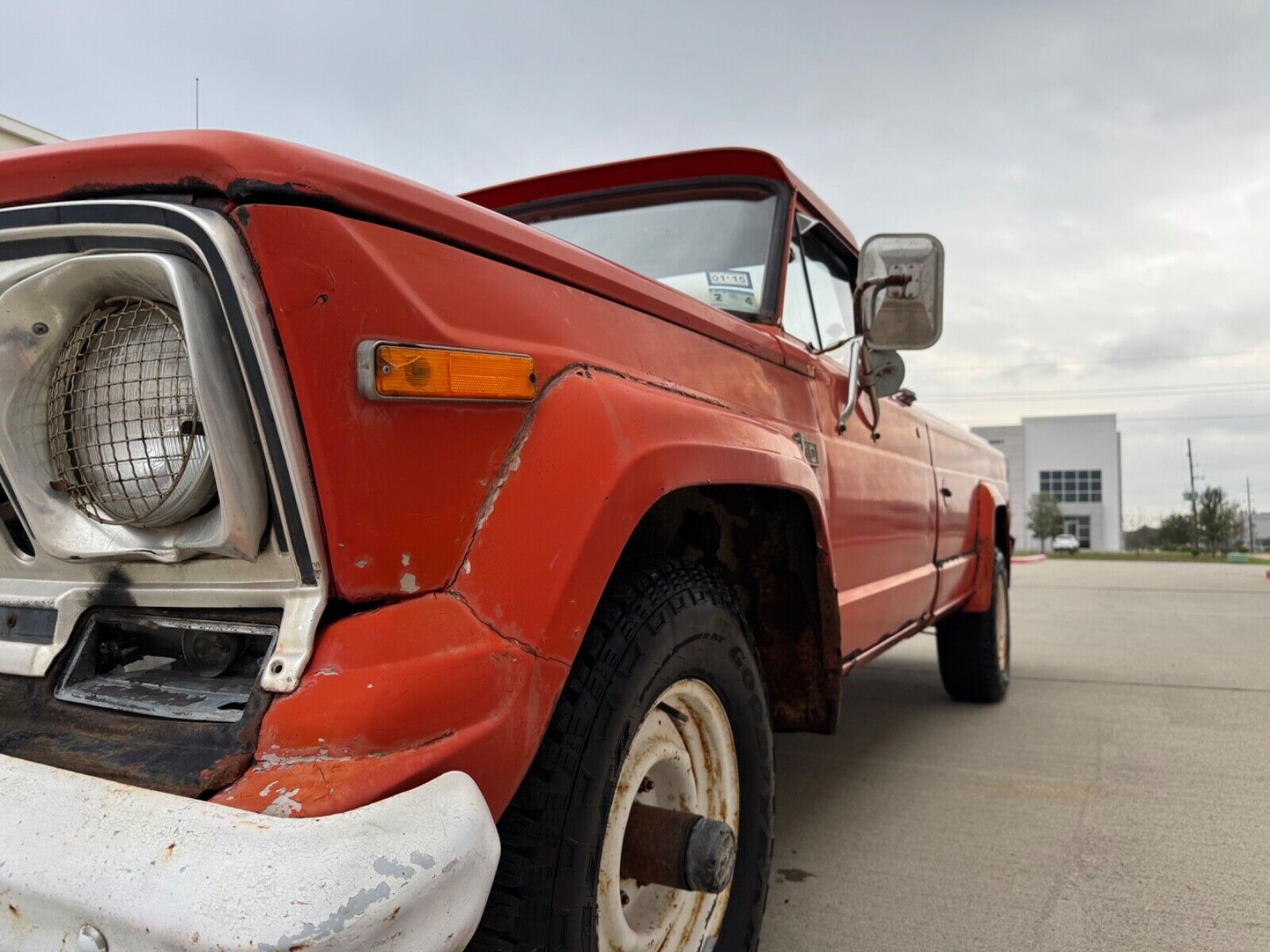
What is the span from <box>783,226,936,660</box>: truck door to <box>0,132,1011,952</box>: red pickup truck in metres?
1.03

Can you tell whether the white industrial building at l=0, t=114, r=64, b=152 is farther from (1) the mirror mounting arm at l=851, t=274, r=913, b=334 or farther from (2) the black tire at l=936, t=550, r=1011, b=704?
(2) the black tire at l=936, t=550, r=1011, b=704

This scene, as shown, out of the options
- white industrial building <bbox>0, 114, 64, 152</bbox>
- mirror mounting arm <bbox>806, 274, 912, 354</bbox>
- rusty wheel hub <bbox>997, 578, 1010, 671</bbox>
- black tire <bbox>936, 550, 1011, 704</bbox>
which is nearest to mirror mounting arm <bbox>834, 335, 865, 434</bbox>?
mirror mounting arm <bbox>806, 274, 912, 354</bbox>

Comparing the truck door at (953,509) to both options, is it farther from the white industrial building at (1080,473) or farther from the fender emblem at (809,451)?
the white industrial building at (1080,473)

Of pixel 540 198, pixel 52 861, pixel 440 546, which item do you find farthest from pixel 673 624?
pixel 540 198

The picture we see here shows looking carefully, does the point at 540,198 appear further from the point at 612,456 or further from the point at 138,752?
the point at 138,752

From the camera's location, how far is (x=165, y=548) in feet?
4.05

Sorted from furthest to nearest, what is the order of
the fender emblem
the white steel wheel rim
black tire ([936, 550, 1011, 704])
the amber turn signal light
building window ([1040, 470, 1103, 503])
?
building window ([1040, 470, 1103, 503])
black tire ([936, 550, 1011, 704])
the fender emblem
the white steel wheel rim
the amber turn signal light

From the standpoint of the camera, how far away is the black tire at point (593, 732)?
1.29 meters

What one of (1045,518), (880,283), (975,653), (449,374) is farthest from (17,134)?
(1045,518)

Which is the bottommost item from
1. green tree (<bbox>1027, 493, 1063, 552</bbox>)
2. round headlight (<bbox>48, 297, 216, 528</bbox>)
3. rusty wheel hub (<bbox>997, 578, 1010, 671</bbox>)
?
green tree (<bbox>1027, 493, 1063, 552</bbox>)

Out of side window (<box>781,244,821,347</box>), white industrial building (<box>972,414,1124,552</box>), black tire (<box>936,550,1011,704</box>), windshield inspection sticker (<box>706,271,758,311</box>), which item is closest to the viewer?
windshield inspection sticker (<box>706,271,758,311</box>)

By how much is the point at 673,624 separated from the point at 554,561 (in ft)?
1.17

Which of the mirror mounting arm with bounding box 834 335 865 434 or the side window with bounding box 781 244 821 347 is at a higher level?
the side window with bounding box 781 244 821 347

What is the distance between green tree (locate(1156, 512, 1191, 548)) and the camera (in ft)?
200
